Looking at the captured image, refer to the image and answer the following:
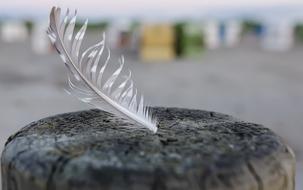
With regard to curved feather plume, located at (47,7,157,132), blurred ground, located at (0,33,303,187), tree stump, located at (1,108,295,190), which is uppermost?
curved feather plume, located at (47,7,157,132)

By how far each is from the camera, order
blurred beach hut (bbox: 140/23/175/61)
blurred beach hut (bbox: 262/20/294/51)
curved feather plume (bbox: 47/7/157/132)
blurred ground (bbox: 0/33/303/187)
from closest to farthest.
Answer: curved feather plume (bbox: 47/7/157/132) → blurred ground (bbox: 0/33/303/187) → blurred beach hut (bbox: 140/23/175/61) → blurred beach hut (bbox: 262/20/294/51)

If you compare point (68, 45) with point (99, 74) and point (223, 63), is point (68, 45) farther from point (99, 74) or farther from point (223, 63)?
point (223, 63)

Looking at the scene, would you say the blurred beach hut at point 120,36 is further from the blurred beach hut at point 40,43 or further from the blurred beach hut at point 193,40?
the blurred beach hut at point 193,40

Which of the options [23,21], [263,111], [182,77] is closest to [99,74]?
[263,111]

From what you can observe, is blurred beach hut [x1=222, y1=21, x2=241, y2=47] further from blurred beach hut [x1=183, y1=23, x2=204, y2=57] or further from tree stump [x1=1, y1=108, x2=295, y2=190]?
tree stump [x1=1, y1=108, x2=295, y2=190]

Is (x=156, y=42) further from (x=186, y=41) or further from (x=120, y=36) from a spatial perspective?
(x=120, y=36)

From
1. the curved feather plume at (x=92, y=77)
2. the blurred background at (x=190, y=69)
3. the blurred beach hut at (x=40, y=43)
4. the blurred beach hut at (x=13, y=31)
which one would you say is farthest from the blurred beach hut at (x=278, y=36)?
the curved feather plume at (x=92, y=77)

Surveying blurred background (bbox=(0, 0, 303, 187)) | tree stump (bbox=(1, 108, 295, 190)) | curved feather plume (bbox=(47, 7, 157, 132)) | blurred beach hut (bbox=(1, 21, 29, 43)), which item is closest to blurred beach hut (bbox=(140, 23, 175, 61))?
blurred background (bbox=(0, 0, 303, 187))
